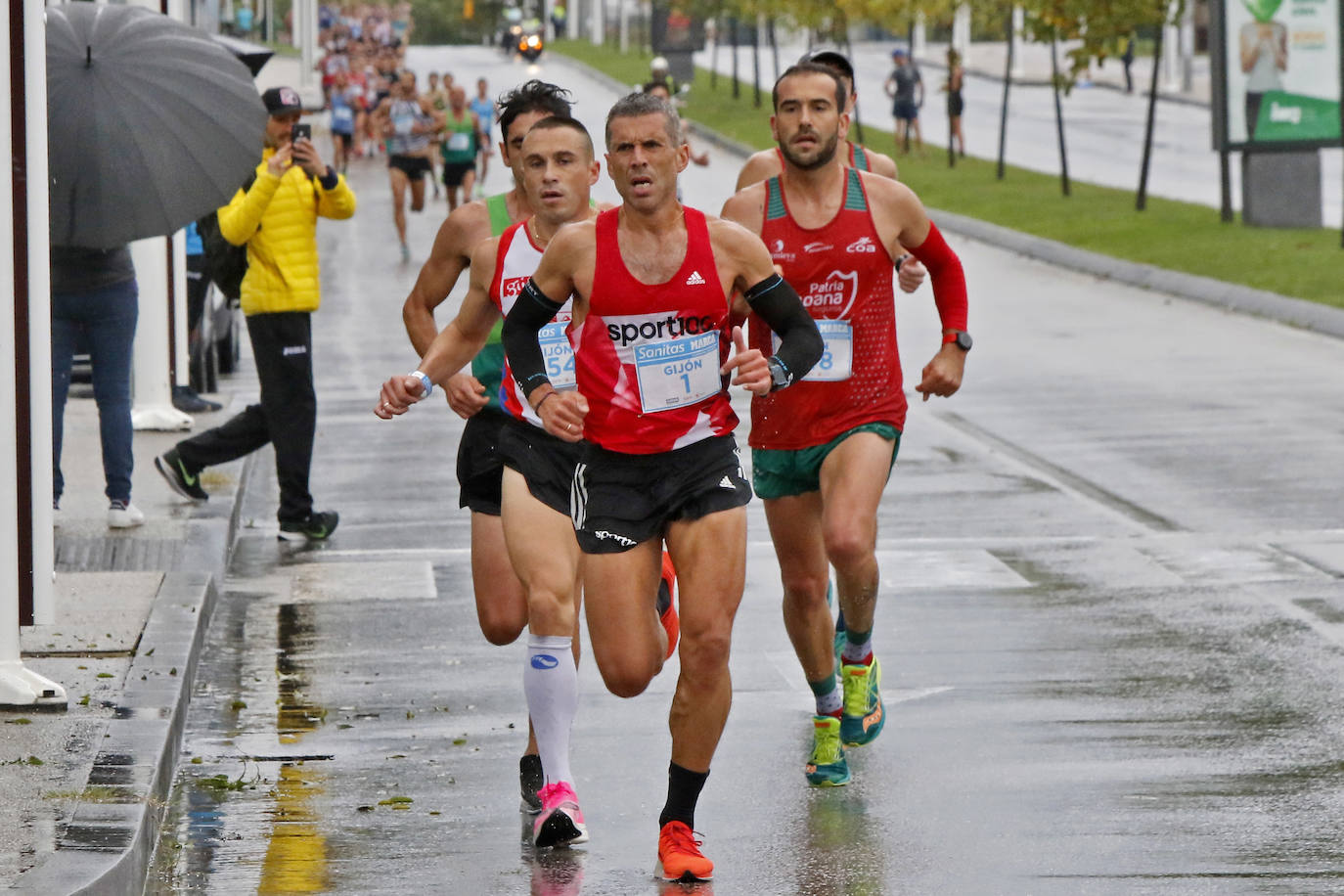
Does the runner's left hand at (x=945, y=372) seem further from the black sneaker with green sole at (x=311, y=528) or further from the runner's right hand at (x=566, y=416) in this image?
the black sneaker with green sole at (x=311, y=528)

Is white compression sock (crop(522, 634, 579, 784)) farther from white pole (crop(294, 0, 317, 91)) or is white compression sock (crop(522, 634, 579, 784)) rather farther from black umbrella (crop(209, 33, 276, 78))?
white pole (crop(294, 0, 317, 91))

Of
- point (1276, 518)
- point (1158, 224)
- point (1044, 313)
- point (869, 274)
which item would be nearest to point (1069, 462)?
point (1276, 518)

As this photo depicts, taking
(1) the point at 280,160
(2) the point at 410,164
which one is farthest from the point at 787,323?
(2) the point at 410,164

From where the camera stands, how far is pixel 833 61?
340 inches

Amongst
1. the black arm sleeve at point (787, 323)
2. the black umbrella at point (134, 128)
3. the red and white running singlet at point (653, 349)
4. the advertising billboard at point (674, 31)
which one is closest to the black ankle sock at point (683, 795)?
the red and white running singlet at point (653, 349)

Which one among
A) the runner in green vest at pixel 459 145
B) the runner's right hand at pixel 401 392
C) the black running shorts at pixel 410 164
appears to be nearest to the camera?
the runner's right hand at pixel 401 392

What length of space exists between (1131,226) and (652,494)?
83.0 ft

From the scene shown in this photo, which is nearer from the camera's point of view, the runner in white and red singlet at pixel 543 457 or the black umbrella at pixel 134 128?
the runner in white and red singlet at pixel 543 457

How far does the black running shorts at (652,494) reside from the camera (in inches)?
247

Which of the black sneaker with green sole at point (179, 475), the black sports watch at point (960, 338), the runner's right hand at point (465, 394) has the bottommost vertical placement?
the black sneaker with green sole at point (179, 475)

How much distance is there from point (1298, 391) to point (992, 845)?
11.0 meters

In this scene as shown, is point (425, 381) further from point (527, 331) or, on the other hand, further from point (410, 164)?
point (410, 164)

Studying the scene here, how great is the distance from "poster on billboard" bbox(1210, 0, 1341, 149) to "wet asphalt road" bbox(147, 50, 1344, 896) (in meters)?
Result: 14.0

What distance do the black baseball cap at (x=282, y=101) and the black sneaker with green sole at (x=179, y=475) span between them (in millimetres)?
1835
